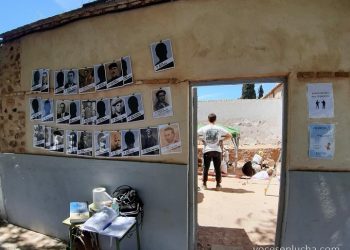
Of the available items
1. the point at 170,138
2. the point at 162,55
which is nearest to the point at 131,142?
the point at 170,138

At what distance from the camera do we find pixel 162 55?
396 cm

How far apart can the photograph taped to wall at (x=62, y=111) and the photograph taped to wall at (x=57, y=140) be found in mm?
160

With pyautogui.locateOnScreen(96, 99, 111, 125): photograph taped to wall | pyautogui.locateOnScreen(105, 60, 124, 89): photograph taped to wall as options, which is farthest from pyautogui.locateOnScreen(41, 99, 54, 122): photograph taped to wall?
pyautogui.locateOnScreen(105, 60, 124, 89): photograph taped to wall

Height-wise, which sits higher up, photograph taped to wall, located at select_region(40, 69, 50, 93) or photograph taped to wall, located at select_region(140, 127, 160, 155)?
photograph taped to wall, located at select_region(40, 69, 50, 93)

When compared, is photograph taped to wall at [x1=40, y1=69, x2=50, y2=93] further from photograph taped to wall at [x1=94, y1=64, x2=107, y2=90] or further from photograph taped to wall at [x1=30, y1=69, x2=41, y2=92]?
photograph taped to wall at [x1=94, y1=64, x2=107, y2=90]

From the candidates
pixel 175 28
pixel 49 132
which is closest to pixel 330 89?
pixel 175 28

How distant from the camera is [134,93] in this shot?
4.17 meters

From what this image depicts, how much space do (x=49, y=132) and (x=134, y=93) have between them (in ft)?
5.98

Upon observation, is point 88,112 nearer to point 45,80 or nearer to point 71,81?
point 71,81

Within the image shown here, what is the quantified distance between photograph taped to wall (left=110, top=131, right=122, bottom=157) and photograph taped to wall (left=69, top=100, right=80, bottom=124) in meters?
0.70

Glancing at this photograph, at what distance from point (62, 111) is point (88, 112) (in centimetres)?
56

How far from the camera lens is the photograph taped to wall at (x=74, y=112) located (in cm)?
468

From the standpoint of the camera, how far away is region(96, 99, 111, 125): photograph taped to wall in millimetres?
4402

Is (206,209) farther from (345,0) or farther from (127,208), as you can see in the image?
(345,0)
